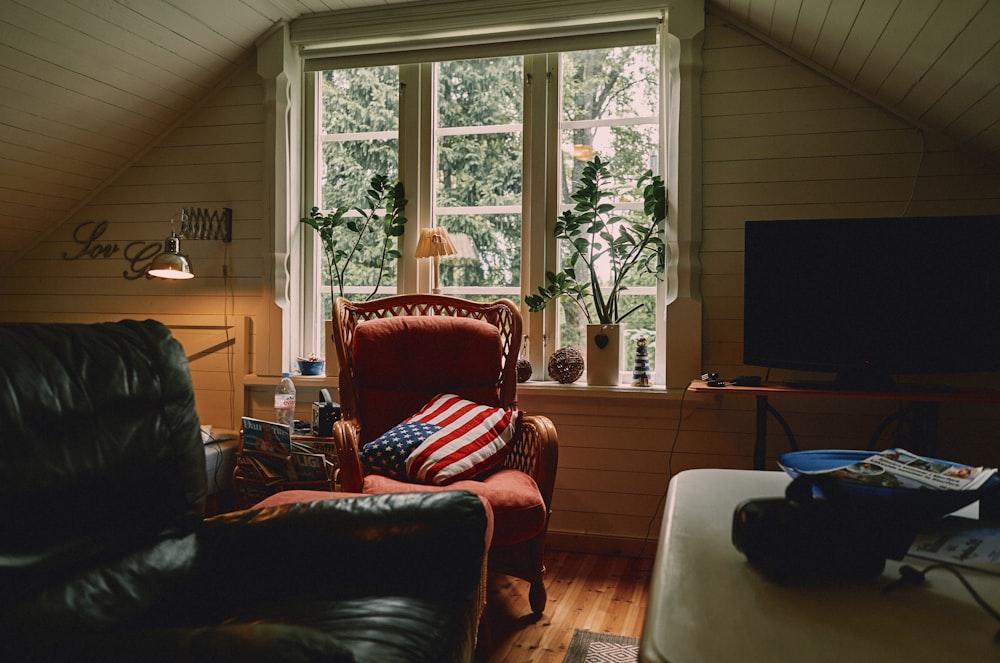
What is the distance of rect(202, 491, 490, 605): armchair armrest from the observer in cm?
135

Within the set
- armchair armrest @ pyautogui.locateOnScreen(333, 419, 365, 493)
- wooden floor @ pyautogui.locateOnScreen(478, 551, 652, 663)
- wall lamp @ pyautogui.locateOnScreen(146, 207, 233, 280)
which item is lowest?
wooden floor @ pyautogui.locateOnScreen(478, 551, 652, 663)

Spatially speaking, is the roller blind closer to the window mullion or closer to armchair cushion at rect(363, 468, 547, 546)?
the window mullion

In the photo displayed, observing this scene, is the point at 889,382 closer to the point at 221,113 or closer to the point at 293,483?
the point at 293,483

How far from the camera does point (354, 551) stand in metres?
1.37

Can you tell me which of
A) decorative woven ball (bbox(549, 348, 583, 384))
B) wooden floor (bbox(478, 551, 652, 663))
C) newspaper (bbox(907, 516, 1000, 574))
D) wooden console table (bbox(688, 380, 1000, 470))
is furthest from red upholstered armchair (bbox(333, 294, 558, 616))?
newspaper (bbox(907, 516, 1000, 574))

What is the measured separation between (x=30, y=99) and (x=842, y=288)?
3.37m

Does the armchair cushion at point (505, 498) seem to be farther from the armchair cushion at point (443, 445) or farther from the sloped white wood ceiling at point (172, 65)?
the sloped white wood ceiling at point (172, 65)

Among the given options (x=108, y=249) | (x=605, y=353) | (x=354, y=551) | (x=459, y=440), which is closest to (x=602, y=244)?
→ (x=605, y=353)

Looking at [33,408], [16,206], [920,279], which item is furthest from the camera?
[16,206]

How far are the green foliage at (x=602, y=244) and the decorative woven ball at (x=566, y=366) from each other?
18cm

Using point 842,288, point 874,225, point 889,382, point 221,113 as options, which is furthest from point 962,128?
point 221,113

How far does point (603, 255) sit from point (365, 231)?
1.17 m

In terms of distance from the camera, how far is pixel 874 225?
244 cm

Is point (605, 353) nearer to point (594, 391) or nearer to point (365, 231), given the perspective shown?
point (594, 391)
